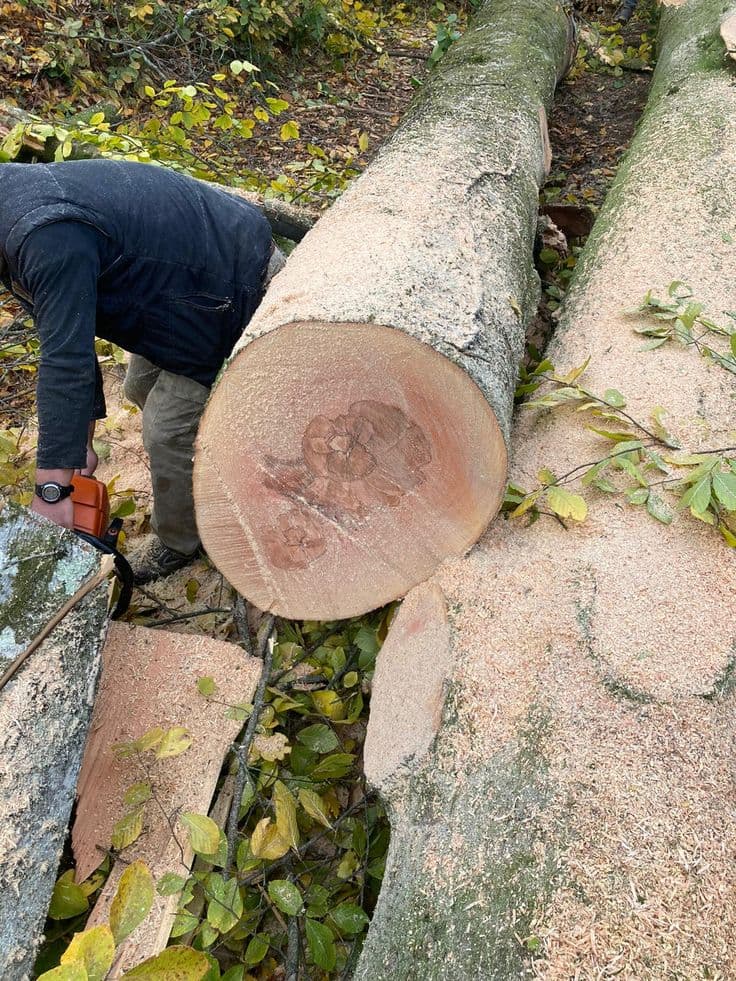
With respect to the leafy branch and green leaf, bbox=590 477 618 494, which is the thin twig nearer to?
the leafy branch

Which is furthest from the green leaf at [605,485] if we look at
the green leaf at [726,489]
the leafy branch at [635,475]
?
the green leaf at [726,489]

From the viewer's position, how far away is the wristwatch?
1.89m

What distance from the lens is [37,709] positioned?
1525 millimetres

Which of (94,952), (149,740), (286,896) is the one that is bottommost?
(286,896)

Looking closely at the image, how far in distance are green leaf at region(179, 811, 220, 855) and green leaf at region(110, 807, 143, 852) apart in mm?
185

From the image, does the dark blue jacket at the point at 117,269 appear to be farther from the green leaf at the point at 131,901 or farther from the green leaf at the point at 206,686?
the green leaf at the point at 131,901

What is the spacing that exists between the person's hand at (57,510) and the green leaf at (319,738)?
829 mm

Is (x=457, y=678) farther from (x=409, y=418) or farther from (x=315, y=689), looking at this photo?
(x=315, y=689)

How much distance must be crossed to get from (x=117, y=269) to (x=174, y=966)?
5.33 feet

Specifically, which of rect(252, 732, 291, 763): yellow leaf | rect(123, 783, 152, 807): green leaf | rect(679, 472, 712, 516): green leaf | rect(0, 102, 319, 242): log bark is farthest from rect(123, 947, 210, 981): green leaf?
rect(0, 102, 319, 242): log bark

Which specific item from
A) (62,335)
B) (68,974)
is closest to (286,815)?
(68,974)

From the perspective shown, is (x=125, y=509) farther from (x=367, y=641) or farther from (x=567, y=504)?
(x=567, y=504)

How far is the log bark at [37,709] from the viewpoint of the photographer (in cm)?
136

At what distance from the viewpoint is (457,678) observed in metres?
1.48
